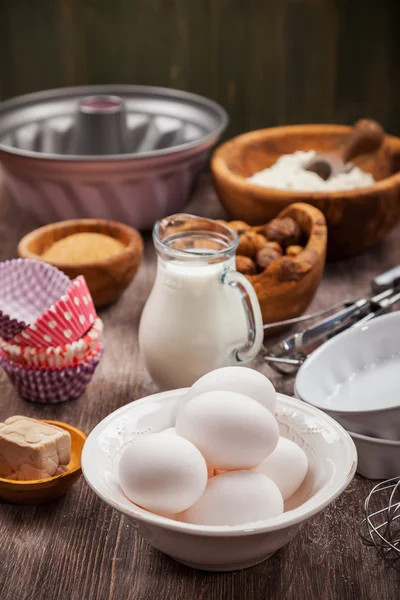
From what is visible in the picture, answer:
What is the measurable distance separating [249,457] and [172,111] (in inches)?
38.5

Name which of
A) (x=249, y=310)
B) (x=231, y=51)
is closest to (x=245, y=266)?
(x=249, y=310)

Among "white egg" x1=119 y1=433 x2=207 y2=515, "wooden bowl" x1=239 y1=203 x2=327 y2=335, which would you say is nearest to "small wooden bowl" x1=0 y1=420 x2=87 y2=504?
"white egg" x1=119 y1=433 x2=207 y2=515

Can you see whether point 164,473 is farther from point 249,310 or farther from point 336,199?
point 336,199

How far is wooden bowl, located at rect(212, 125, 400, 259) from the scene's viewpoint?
47.7 inches

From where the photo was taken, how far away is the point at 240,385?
26.3 inches

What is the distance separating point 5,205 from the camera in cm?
153

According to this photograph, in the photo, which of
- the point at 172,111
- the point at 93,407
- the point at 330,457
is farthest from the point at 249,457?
the point at 172,111

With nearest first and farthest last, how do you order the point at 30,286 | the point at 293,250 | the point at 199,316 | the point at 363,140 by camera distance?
the point at 199,316 → the point at 30,286 → the point at 293,250 → the point at 363,140

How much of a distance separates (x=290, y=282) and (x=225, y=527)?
0.50 m

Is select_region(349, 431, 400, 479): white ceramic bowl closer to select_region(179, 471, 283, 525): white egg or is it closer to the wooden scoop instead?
select_region(179, 471, 283, 525): white egg

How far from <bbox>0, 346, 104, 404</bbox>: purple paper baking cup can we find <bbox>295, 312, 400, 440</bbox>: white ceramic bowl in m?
0.24

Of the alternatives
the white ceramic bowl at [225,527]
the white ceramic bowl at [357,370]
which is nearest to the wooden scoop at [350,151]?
the white ceramic bowl at [357,370]

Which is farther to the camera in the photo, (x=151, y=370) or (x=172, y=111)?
(x=172, y=111)

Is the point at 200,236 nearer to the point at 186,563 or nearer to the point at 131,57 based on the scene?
the point at 186,563
